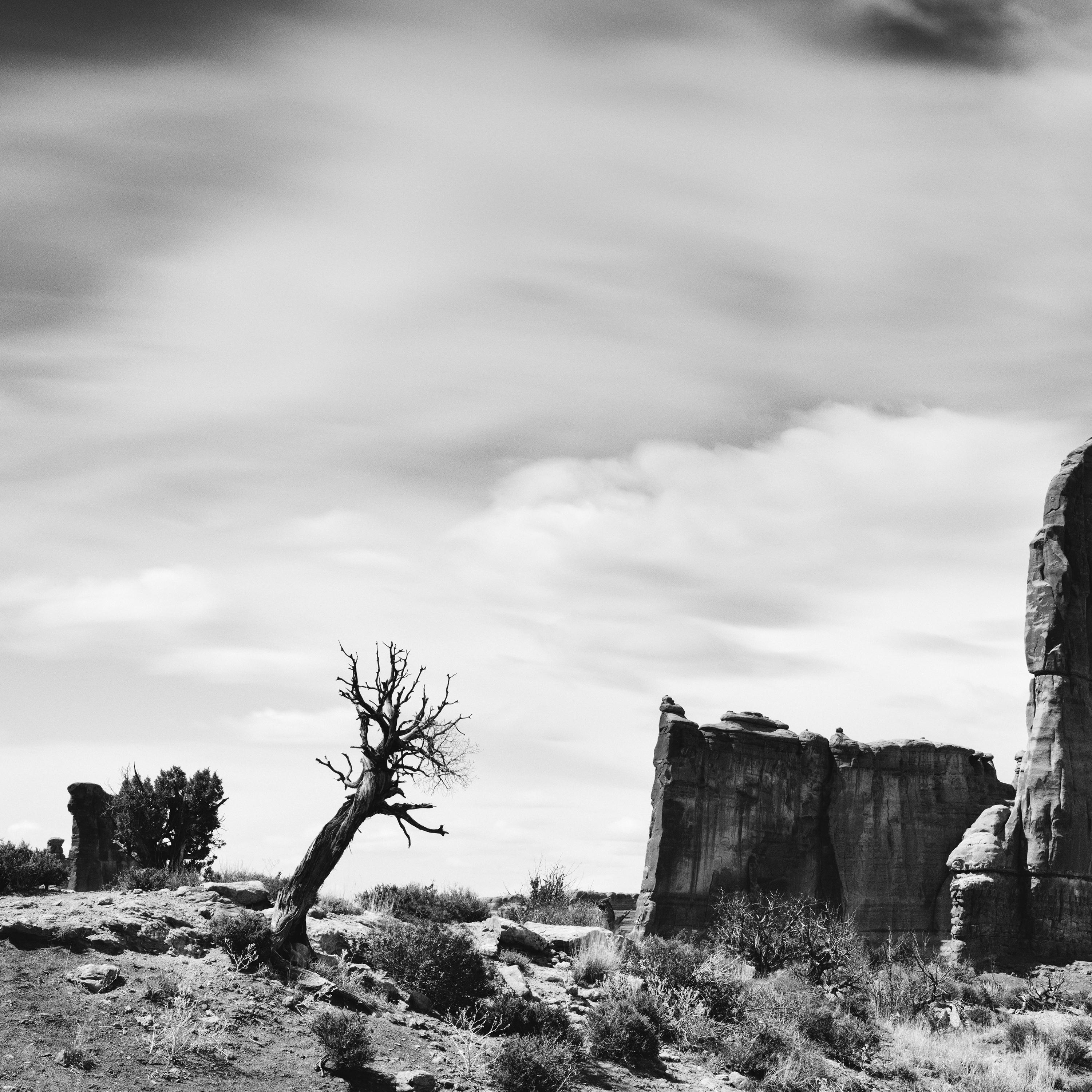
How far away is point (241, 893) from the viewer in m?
26.8

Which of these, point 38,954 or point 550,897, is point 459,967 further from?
point 550,897

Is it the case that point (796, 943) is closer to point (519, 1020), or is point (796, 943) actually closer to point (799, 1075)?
point (799, 1075)

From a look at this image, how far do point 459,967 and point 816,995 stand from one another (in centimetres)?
971

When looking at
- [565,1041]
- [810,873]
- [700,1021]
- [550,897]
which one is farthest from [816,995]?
[810,873]

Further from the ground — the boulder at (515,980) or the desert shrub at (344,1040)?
the boulder at (515,980)

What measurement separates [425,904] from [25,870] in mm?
9171

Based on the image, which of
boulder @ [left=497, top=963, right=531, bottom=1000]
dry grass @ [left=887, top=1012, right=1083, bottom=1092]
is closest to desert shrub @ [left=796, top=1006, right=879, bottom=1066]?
dry grass @ [left=887, top=1012, right=1083, bottom=1092]

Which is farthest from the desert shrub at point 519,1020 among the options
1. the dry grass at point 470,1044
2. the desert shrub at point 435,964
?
the desert shrub at point 435,964

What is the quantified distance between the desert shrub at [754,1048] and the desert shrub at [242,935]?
365 inches

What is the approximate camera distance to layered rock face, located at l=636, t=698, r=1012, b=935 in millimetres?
53781

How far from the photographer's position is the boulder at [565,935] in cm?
2941

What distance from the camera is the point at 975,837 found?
45094 mm

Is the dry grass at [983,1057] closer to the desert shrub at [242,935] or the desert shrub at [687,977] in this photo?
the desert shrub at [687,977]

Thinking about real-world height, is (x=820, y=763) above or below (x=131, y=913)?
above
